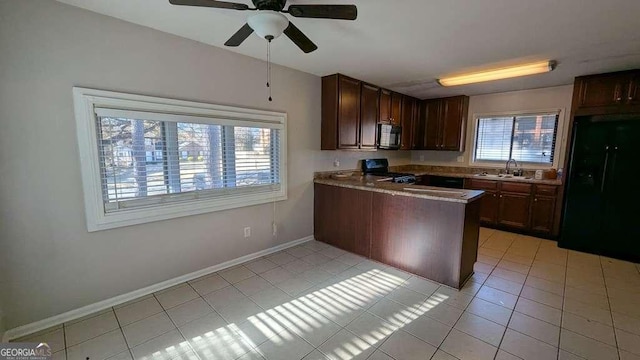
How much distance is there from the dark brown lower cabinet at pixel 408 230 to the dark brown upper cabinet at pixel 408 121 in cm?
215

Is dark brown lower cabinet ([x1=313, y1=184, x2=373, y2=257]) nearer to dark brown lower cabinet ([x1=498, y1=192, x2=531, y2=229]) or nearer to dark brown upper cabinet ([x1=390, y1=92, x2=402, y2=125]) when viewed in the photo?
dark brown upper cabinet ([x1=390, y1=92, x2=402, y2=125])

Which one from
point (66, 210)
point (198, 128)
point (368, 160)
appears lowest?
point (66, 210)

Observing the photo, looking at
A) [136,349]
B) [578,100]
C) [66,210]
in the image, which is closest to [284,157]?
[66,210]

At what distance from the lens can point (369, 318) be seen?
2160 millimetres

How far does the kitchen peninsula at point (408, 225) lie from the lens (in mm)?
2602

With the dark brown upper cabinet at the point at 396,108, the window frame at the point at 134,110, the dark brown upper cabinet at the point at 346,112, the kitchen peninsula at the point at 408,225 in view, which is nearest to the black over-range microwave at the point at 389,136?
the dark brown upper cabinet at the point at 396,108

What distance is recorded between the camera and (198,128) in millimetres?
2670

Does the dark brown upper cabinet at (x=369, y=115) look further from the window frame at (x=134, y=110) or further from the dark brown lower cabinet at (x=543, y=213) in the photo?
the dark brown lower cabinet at (x=543, y=213)

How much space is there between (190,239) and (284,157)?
1.43 metres

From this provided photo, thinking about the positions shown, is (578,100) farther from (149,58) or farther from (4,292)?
(4,292)

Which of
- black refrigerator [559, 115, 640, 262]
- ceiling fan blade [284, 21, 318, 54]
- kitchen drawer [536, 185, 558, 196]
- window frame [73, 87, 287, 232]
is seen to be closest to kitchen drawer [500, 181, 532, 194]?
kitchen drawer [536, 185, 558, 196]

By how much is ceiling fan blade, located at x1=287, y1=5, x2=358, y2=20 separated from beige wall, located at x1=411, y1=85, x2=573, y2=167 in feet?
13.9

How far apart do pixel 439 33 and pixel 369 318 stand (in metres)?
2.49

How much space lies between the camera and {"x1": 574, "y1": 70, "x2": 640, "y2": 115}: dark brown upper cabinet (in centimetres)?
321
